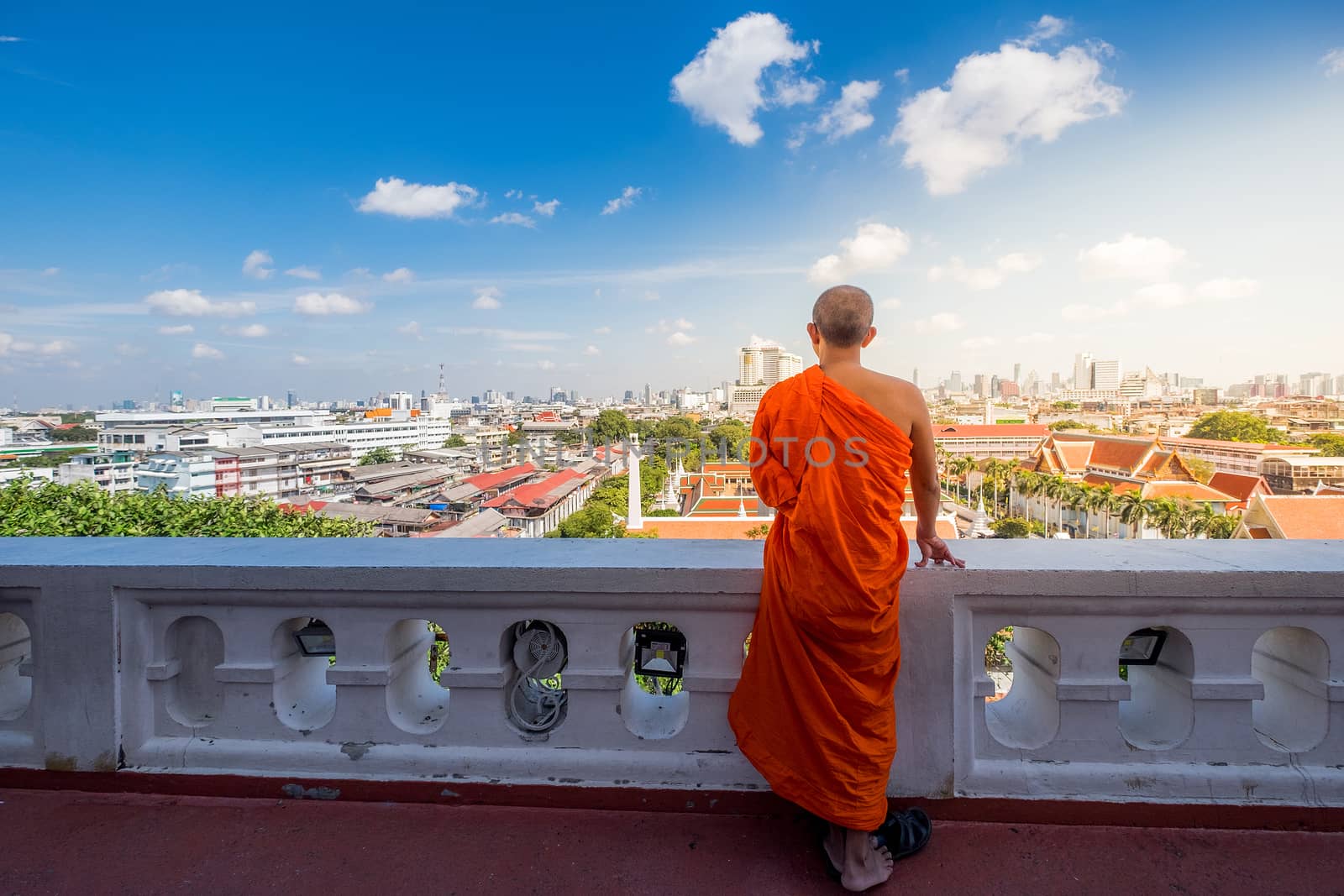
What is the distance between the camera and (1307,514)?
37094 mm

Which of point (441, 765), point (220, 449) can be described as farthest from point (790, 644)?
point (220, 449)

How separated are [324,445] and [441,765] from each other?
84.9m

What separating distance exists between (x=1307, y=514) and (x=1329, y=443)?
80.4 ft

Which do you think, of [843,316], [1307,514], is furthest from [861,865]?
[1307,514]

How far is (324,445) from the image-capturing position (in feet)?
251

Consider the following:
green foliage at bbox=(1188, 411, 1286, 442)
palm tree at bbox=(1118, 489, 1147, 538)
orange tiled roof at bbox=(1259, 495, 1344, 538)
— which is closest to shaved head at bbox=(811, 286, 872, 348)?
orange tiled roof at bbox=(1259, 495, 1344, 538)

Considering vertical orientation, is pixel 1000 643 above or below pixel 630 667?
below

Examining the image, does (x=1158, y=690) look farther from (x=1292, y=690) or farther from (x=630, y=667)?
(x=630, y=667)

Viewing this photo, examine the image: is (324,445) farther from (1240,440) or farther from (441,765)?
(1240,440)

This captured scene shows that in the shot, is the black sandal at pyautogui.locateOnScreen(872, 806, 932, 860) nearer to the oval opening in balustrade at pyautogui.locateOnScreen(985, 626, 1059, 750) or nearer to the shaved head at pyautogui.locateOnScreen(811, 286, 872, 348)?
the oval opening in balustrade at pyautogui.locateOnScreen(985, 626, 1059, 750)

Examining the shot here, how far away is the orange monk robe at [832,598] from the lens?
4.76ft

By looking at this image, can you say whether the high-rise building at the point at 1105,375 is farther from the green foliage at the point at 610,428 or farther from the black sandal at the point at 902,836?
the black sandal at the point at 902,836

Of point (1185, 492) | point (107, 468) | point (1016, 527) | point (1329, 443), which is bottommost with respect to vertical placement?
point (1016, 527)

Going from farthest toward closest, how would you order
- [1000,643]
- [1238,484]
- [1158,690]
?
[1238,484] → [1000,643] → [1158,690]
